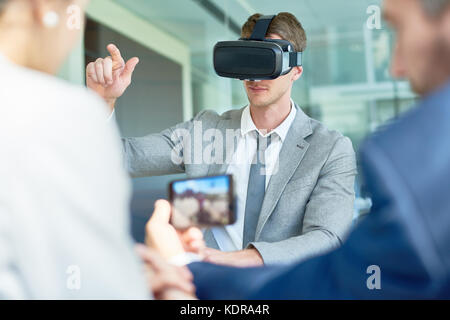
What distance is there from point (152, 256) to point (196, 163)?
2.49ft

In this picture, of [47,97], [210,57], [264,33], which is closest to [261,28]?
[264,33]

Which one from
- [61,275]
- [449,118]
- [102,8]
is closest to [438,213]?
[449,118]

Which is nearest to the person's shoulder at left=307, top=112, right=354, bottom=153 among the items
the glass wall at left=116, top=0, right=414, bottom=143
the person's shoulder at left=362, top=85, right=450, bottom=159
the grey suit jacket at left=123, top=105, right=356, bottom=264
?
the grey suit jacket at left=123, top=105, right=356, bottom=264

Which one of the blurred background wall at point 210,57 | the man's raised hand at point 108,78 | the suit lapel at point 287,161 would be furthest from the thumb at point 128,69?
the blurred background wall at point 210,57

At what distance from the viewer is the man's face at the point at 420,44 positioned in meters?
0.68

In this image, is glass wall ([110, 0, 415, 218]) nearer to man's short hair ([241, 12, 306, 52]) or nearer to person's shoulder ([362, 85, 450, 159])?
man's short hair ([241, 12, 306, 52])

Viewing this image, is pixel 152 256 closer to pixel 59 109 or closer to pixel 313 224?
pixel 59 109

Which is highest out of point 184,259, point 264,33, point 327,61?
point 327,61

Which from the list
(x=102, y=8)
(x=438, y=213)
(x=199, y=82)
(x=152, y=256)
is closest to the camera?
(x=438, y=213)

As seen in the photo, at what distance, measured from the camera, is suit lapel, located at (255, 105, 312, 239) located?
150 cm

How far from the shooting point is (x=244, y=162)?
1.56 m

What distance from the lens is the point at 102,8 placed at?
3.72m

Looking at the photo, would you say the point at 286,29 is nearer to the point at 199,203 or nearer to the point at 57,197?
the point at 199,203

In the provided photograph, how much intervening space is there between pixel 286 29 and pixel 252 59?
258mm
